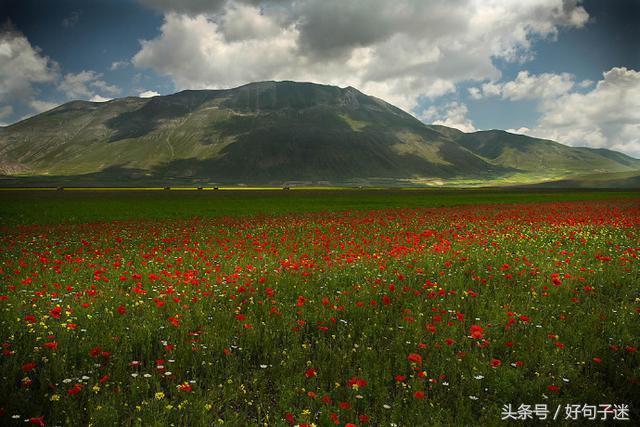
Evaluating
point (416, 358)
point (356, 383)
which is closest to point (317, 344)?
point (356, 383)

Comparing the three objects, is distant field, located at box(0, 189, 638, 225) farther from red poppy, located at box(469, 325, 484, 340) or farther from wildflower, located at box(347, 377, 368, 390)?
wildflower, located at box(347, 377, 368, 390)

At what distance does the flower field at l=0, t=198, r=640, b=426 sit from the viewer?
517 centimetres

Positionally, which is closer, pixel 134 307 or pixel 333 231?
pixel 134 307

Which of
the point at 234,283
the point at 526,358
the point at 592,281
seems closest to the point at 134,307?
the point at 234,283

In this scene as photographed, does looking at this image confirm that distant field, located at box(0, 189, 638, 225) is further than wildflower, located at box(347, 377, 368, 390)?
Yes

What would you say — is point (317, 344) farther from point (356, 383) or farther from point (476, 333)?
point (476, 333)

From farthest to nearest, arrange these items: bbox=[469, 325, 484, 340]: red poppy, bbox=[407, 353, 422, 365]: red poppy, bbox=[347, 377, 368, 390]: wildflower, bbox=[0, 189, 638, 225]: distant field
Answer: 1. bbox=[0, 189, 638, 225]: distant field
2. bbox=[469, 325, 484, 340]: red poppy
3. bbox=[407, 353, 422, 365]: red poppy
4. bbox=[347, 377, 368, 390]: wildflower

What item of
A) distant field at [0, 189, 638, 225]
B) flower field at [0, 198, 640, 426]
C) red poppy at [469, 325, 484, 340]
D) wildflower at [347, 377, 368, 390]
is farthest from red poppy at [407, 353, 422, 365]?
distant field at [0, 189, 638, 225]

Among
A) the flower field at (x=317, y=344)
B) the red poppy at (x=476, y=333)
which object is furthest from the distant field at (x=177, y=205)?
the red poppy at (x=476, y=333)

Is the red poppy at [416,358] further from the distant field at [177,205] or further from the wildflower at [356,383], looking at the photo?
the distant field at [177,205]

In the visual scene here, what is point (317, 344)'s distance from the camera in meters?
6.78

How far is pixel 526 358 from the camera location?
21.1 feet

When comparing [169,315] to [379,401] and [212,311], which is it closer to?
[212,311]

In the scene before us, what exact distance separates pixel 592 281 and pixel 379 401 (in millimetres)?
8305
